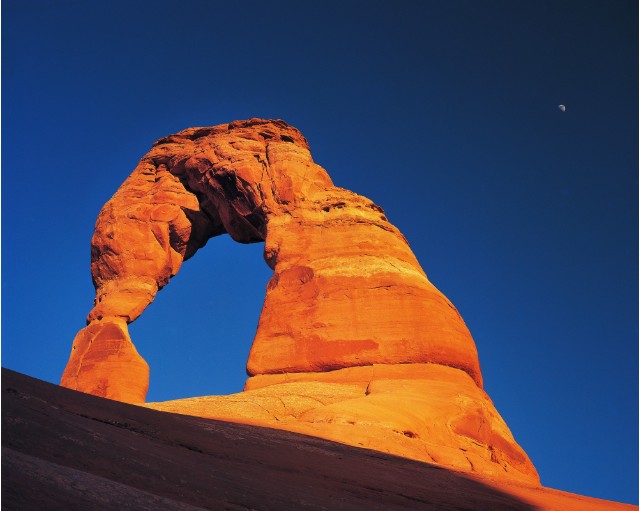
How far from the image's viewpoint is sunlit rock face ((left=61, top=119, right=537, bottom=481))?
15.3 meters

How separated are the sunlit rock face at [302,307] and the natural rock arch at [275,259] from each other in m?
0.06

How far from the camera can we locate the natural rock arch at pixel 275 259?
2111cm

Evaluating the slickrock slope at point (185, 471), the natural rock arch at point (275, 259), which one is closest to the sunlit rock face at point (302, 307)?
the natural rock arch at point (275, 259)

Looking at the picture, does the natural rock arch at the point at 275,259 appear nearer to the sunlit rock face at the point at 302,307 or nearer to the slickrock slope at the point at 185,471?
the sunlit rock face at the point at 302,307

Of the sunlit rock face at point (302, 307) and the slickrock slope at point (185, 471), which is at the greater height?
the sunlit rock face at point (302, 307)

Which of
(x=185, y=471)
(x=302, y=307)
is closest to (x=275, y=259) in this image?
(x=302, y=307)

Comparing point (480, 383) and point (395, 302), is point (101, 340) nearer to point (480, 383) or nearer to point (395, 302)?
point (395, 302)

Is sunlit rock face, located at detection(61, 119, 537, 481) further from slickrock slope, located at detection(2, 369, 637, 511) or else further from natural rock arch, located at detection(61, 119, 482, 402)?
slickrock slope, located at detection(2, 369, 637, 511)

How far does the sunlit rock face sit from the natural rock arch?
56 millimetres

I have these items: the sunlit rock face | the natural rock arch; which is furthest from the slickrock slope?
the natural rock arch

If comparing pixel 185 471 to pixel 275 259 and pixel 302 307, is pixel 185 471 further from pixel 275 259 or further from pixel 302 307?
pixel 275 259

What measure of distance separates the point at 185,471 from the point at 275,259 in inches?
810

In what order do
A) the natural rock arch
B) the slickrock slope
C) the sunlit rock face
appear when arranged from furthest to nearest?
the natural rock arch
the sunlit rock face
the slickrock slope

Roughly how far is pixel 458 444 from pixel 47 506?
44.6 ft
